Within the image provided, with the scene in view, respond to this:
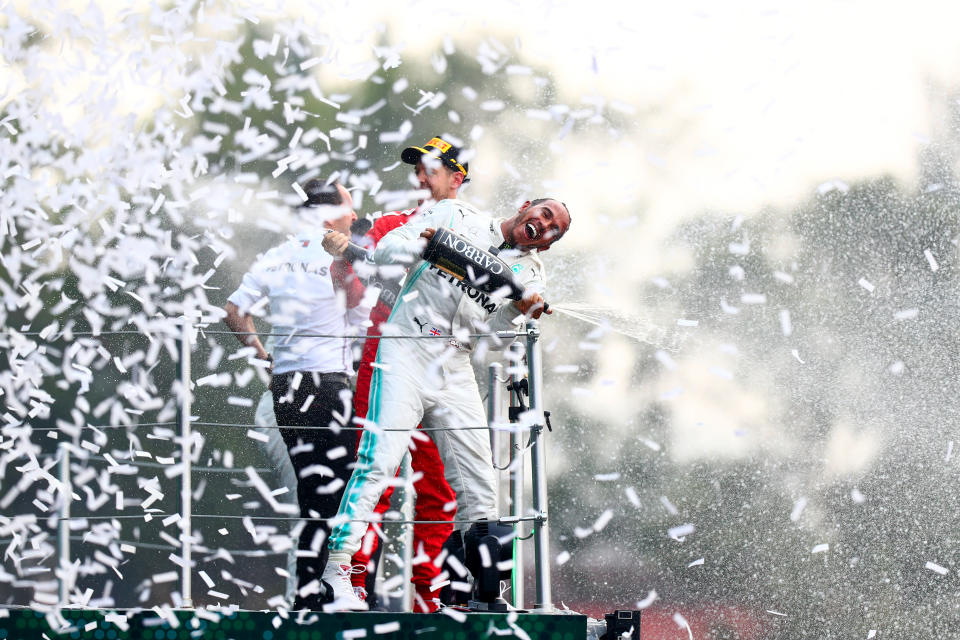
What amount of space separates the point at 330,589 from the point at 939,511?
51.9 feet

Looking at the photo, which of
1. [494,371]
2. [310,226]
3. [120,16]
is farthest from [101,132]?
[494,371]

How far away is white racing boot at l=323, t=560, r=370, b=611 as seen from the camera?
337 cm

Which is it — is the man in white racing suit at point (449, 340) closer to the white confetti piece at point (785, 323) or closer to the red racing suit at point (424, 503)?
the red racing suit at point (424, 503)

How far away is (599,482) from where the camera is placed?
636 inches

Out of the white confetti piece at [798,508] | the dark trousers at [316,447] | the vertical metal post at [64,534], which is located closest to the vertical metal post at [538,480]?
the dark trousers at [316,447]

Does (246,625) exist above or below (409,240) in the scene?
below

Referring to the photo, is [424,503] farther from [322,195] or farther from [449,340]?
[322,195]

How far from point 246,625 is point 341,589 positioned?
13.8 inches

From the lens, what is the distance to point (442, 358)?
150 inches

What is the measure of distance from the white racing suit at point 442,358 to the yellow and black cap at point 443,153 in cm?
18

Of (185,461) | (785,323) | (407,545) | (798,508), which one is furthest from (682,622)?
(185,461)

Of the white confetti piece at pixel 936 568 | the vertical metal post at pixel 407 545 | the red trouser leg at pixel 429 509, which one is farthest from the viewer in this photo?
the white confetti piece at pixel 936 568

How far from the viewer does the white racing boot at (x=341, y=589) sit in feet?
11.0

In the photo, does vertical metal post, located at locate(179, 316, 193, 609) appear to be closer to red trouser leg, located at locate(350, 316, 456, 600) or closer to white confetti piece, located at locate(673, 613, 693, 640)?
red trouser leg, located at locate(350, 316, 456, 600)
